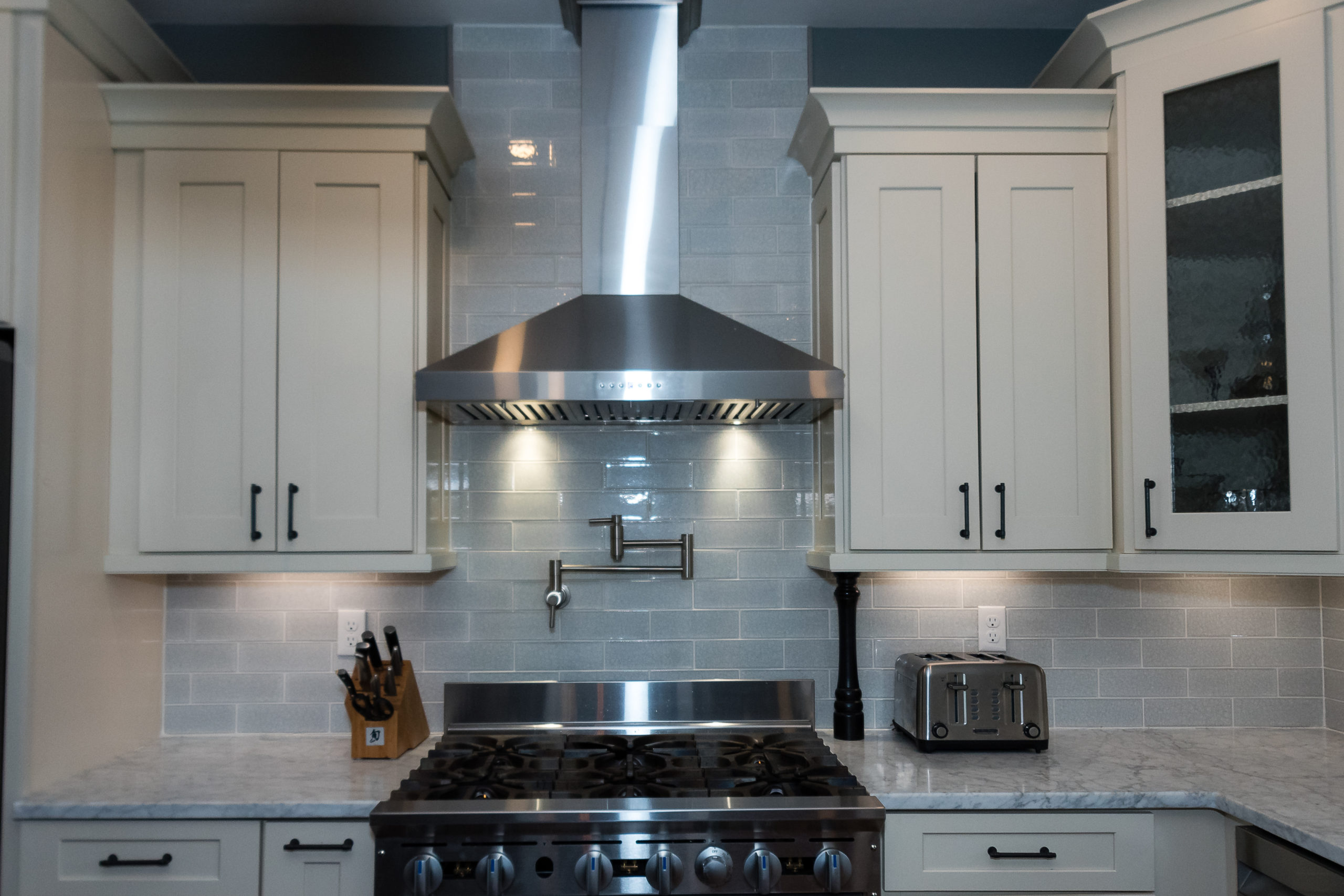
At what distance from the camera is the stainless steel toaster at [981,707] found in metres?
2.24

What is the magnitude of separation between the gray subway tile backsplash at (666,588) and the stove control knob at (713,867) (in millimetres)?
722

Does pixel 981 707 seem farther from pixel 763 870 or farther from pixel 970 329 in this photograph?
pixel 970 329

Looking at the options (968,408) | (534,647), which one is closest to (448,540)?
(534,647)

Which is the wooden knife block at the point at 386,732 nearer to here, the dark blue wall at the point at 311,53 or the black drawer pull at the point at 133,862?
the black drawer pull at the point at 133,862

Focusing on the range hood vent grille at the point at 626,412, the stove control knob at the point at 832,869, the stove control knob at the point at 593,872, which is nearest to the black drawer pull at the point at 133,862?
the stove control knob at the point at 593,872

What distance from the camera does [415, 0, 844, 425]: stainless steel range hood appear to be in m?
2.04

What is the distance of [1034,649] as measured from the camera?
2.58m

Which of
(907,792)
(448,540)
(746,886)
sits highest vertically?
(448,540)

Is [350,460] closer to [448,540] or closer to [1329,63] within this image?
[448,540]

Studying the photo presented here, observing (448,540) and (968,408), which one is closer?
(968,408)

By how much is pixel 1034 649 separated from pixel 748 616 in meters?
0.78

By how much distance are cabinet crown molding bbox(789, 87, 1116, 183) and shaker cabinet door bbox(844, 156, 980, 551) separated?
40mm

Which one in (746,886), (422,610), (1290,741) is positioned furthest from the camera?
(422,610)

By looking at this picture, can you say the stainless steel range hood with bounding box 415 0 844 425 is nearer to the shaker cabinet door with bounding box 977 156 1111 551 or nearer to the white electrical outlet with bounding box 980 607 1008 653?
the shaker cabinet door with bounding box 977 156 1111 551
